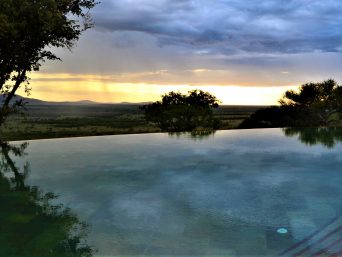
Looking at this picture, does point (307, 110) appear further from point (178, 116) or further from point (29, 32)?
point (29, 32)

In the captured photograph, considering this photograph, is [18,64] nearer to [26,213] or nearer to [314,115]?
[26,213]

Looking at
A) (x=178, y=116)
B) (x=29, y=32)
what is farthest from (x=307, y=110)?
(x=29, y=32)

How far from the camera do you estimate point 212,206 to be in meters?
11.7

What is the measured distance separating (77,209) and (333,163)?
12.8 metres

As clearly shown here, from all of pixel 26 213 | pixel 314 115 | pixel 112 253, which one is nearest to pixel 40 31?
pixel 26 213

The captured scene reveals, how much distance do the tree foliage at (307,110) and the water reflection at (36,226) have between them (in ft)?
143

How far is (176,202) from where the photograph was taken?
39.9 feet

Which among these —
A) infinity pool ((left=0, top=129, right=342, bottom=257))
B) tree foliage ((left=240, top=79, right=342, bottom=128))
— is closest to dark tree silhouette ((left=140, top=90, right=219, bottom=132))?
tree foliage ((left=240, top=79, right=342, bottom=128))

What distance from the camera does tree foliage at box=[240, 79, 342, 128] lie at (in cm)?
5212

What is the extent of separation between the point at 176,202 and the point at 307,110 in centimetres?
4540

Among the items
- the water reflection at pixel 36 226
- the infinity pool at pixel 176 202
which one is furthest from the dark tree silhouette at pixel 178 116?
the water reflection at pixel 36 226

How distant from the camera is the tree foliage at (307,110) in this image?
52.1 metres

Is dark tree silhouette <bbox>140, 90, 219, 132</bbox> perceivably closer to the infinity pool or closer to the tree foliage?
the tree foliage

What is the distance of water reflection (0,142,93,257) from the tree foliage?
4374cm
